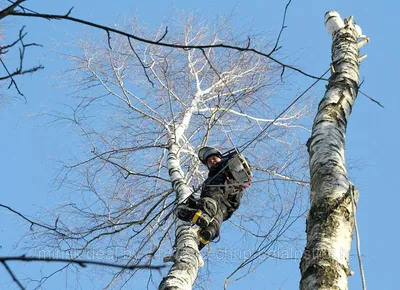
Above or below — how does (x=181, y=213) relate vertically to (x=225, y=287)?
above

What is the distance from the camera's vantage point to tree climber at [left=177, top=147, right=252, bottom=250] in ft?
16.3

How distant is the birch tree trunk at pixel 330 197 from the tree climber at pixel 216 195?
99cm

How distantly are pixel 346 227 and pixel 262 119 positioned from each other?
4247mm

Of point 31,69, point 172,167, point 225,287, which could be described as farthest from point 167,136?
point 31,69

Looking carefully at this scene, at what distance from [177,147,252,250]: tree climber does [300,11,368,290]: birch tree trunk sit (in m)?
0.99

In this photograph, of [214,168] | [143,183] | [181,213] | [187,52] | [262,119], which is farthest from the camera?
[187,52]

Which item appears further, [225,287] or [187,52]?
[187,52]

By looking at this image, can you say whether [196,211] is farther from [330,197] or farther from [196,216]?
[330,197]

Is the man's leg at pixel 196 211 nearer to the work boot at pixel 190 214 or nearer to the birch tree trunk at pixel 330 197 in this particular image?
the work boot at pixel 190 214

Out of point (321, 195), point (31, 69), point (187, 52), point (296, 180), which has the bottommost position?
point (31, 69)

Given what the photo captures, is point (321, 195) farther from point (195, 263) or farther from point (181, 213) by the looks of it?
point (181, 213)

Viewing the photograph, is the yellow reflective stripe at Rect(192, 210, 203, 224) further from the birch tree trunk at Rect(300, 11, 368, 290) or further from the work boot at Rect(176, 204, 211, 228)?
the birch tree trunk at Rect(300, 11, 368, 290)

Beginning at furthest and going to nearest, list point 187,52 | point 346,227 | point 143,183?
point 187,52 < point 143,183 < point 346,227

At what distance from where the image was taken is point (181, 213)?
16.2 ft
